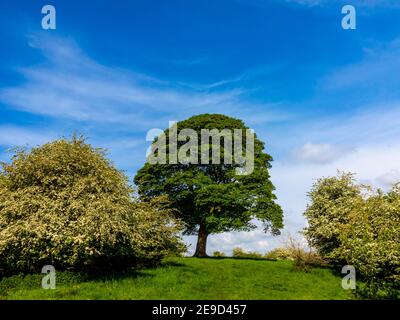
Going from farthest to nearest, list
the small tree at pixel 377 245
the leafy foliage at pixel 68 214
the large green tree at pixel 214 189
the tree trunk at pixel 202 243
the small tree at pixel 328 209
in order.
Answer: the tree trunk at pixel 202 243 < the large green tree at pixel 214 189 < the small tree at pixel 328 209 < the small tree at pixel 377 245 < the leafy foliage at pixel 68 214

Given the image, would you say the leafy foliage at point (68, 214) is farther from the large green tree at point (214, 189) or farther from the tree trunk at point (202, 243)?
the tree trunk at point (202, 243)

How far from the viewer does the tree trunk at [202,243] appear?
176ft

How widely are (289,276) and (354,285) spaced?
211 inches

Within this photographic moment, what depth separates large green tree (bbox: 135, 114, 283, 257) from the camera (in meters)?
50.3

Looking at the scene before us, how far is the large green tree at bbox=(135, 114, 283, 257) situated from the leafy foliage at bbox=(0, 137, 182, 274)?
55.1 ft

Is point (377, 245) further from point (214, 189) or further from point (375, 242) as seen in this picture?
point (214, 189)

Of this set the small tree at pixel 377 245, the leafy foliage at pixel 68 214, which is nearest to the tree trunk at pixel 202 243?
the leafy foliage at pixel 68 214

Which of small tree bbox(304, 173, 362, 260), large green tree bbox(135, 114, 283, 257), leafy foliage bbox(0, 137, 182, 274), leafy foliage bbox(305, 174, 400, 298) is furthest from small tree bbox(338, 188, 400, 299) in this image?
large green tree bbox(135, 114, 283, 257)

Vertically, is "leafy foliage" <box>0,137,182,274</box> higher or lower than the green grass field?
higher

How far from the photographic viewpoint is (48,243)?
1151 inches

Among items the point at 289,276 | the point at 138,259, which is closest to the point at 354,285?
the point at 289,276

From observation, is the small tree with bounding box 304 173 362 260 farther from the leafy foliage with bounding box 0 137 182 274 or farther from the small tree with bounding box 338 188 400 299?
the leafy foliage with bounding box 0 137 182 274

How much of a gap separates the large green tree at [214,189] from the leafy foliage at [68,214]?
16.8 metres

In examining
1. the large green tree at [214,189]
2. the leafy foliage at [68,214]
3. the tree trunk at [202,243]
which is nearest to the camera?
the leafy foliage at [68,214]
